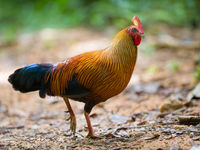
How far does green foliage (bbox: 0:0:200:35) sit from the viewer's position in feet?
35.7

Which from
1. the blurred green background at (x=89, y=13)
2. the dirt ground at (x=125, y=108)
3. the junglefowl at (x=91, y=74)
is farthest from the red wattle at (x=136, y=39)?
the blurred green background at (x=89, y=13)

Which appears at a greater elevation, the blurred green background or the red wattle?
the blurred green background

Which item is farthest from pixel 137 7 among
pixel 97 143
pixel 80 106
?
pixel 97 143

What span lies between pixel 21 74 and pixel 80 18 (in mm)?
10785

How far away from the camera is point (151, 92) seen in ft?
21.0

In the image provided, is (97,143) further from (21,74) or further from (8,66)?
(8,66)

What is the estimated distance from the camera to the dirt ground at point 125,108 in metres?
3.70

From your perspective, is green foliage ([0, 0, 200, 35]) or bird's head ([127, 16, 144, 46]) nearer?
bird's head ([127, 16, 144, 46])

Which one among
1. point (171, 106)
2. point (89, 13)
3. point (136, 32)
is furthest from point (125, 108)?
point (89, 13)

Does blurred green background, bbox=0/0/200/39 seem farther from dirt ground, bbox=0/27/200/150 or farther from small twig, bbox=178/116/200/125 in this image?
small twig, bbox=178/116/200/125

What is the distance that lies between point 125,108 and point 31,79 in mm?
2405

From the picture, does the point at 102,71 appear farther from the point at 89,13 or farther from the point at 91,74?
the point at 89,13

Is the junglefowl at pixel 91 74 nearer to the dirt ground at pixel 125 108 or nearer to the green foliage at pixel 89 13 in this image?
the dirt ground at pixel 125 108

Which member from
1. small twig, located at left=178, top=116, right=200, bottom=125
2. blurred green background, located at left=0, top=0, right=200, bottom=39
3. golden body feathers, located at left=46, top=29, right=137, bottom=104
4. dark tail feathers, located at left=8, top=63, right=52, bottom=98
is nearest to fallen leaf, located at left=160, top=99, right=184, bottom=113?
small twig, located at left=178, top=116, right=200, bottom=125
